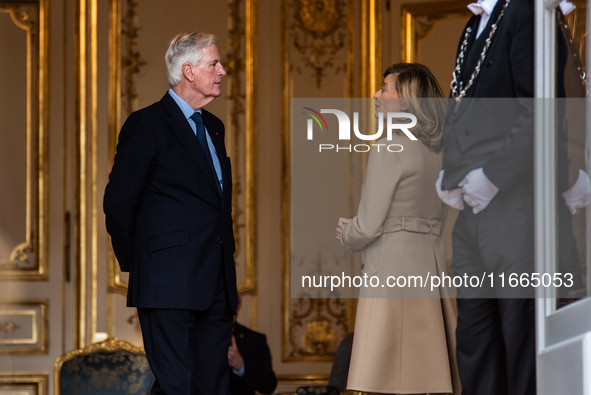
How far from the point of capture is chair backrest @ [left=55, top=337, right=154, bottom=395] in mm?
4266

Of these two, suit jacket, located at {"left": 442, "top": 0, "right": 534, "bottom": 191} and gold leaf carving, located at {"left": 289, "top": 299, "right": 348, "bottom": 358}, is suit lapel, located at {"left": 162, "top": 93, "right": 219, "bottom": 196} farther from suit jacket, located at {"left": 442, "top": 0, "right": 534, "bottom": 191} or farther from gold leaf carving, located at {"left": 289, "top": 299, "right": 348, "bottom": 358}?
gold leaf carving, located at {"left": 289, "top": 299, "right": 348, "bottom": 358}

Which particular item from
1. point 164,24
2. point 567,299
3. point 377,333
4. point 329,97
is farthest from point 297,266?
point 567,299

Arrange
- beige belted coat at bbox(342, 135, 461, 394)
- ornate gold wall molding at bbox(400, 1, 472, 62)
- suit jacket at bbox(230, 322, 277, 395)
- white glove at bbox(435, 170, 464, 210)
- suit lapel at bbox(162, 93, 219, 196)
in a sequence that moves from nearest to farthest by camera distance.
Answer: white glove at bbox(435, 170, 464, 210) → suit lapel at bbox(162, 93, 219, 196) → beige belted coat at bbox(342, 135, 461, 394) → suit jacket at bbox(230, 322, 277, 395) → ornate gold wall molding at bbox(400, 1, 472, 62)

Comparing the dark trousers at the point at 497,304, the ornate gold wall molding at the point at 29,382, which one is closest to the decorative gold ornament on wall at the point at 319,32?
the ornate gold wall molding at the point at 29,382

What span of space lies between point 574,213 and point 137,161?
4.04 ft

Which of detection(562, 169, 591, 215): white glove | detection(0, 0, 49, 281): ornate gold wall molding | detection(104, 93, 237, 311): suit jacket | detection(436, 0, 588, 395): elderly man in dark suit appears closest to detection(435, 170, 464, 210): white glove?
detection(436, 0, 588, 395): elderly man in dark suit

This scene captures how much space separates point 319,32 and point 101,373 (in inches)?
89.2

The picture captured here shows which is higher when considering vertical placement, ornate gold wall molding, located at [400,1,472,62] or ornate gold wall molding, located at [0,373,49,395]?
ornate gold wall molding, located at [400,1,472,62]

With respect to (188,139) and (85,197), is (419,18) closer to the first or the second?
(85,197)

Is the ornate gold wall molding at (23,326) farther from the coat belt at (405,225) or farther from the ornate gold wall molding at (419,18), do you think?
the coat belt at (405,225)

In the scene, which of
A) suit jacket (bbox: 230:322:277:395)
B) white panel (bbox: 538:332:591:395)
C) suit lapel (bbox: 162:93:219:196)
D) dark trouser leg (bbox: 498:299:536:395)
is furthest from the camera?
suit jacket (bbox: 230:322:277:395)

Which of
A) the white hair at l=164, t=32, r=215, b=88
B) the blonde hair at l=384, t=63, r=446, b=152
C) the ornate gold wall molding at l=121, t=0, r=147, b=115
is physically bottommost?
the blonde hair at l=384, t=63, r=446, b=152

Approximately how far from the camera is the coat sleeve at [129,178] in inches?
110

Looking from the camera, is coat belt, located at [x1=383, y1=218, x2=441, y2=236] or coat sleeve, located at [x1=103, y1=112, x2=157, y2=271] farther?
coat belt, located at [x1=383, y1=218, x2=441, y2=236]
